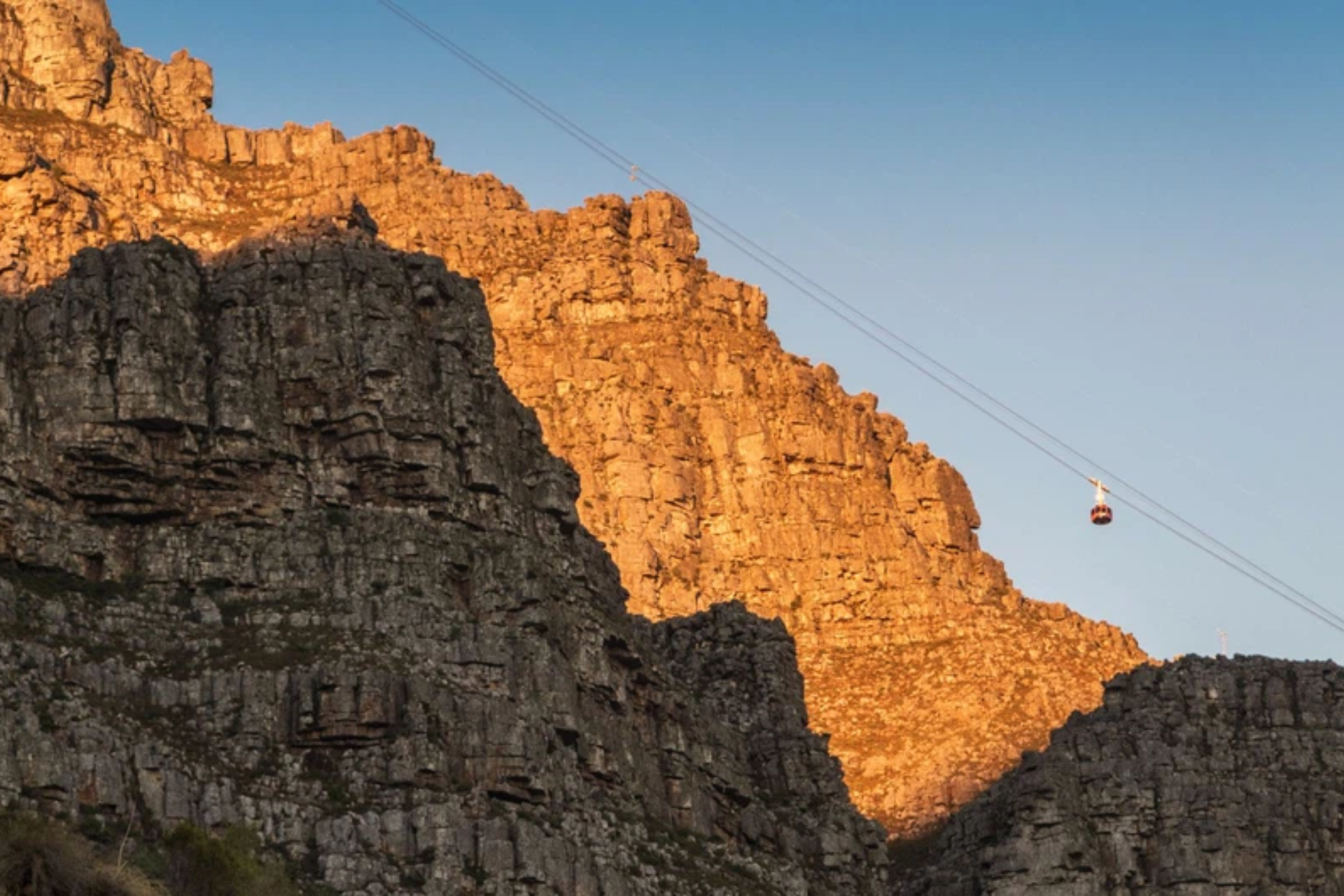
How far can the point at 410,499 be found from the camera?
140m

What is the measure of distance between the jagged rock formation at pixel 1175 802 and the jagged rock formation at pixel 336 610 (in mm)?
19658

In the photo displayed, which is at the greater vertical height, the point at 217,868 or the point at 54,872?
the point at 217,868

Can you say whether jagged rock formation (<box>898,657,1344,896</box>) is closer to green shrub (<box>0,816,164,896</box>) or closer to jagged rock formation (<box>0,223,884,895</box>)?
jagged rock formation (<box>0,223,884,895</box>)

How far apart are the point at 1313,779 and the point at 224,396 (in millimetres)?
66038

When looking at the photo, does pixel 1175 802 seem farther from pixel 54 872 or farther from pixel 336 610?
pixel 54 872

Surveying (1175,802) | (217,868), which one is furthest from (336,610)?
(1175,802)

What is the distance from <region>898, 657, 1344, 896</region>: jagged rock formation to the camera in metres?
175

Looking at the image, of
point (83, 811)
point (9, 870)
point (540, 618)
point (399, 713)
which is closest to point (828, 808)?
point (540, 618)

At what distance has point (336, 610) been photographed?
Result: 132m

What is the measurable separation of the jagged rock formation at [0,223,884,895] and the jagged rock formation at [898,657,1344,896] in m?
19.7

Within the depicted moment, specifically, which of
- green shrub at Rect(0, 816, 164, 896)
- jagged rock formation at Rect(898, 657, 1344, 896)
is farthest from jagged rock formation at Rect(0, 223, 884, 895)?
jagged rock formation at Rect(898, 657, 1344, 896)

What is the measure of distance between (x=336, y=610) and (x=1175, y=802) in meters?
59.8

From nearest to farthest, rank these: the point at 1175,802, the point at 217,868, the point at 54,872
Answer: the point at 54,872 → the point at 217,868 → the point at 1175,802

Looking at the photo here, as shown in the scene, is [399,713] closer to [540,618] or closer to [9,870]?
[540,618]
